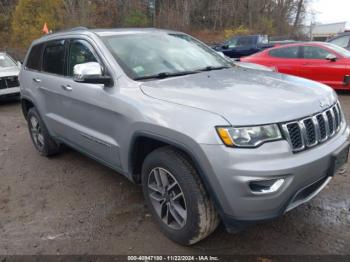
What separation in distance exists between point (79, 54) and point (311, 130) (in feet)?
8.38

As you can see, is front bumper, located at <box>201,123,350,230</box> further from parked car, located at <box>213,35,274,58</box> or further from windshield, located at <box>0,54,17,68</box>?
parked car, located at <box>213,35,274,58</box>

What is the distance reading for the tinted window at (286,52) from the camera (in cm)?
945

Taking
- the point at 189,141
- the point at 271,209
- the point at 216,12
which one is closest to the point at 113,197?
the point at 189,141

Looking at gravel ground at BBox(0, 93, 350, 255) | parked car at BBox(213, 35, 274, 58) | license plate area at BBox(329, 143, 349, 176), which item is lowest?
gravel ground at BBox(0, 93, 350, 255)

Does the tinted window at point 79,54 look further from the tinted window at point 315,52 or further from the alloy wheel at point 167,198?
the tinted window at point 315,52

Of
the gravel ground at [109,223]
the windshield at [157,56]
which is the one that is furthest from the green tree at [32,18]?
the windshield at [157,56]

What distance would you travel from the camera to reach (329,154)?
8.54 feet

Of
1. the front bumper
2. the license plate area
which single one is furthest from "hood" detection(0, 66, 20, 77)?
the license plate area

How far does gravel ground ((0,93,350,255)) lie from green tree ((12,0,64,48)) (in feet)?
72.5

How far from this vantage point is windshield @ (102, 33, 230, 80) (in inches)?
131

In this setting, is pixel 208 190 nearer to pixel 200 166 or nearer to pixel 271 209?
pixel 200 166

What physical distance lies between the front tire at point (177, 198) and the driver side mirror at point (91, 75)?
816 mm

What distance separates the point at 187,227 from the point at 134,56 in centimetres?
172

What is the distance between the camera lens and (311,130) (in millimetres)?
2568
